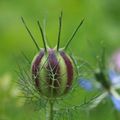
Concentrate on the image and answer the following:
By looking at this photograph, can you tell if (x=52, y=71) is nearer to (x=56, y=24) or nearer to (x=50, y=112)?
(x=50, y=112)

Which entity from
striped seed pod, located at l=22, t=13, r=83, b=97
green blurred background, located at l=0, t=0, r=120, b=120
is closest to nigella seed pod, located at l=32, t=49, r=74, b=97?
striped seed pod, located at l=22, t=13, r=83, b=97

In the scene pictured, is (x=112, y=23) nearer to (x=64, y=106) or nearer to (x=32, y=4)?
(x=32, y=4)

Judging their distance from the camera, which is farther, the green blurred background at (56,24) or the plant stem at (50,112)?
the green blurred background at (56,24)

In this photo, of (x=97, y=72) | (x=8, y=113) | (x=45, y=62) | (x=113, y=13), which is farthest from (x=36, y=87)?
(x=113, y=13)

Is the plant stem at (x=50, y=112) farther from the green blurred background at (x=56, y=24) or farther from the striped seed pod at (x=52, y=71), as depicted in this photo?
the green blurred background at (x=56, y=24)

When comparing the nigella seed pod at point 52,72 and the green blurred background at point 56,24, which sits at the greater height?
the green blurred background at point 56,24

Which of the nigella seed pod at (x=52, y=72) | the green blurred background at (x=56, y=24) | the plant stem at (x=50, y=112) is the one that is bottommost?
the plant stem at (x=50, y=112)

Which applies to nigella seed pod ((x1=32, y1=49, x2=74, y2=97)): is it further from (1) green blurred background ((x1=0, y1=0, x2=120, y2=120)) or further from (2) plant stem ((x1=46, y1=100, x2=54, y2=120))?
(1) green blurred background ((x1=0, y1=0, x2=120, y2=120))

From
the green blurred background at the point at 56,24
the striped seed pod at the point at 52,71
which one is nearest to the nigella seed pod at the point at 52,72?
the striped seed pod at the point at 52,71
